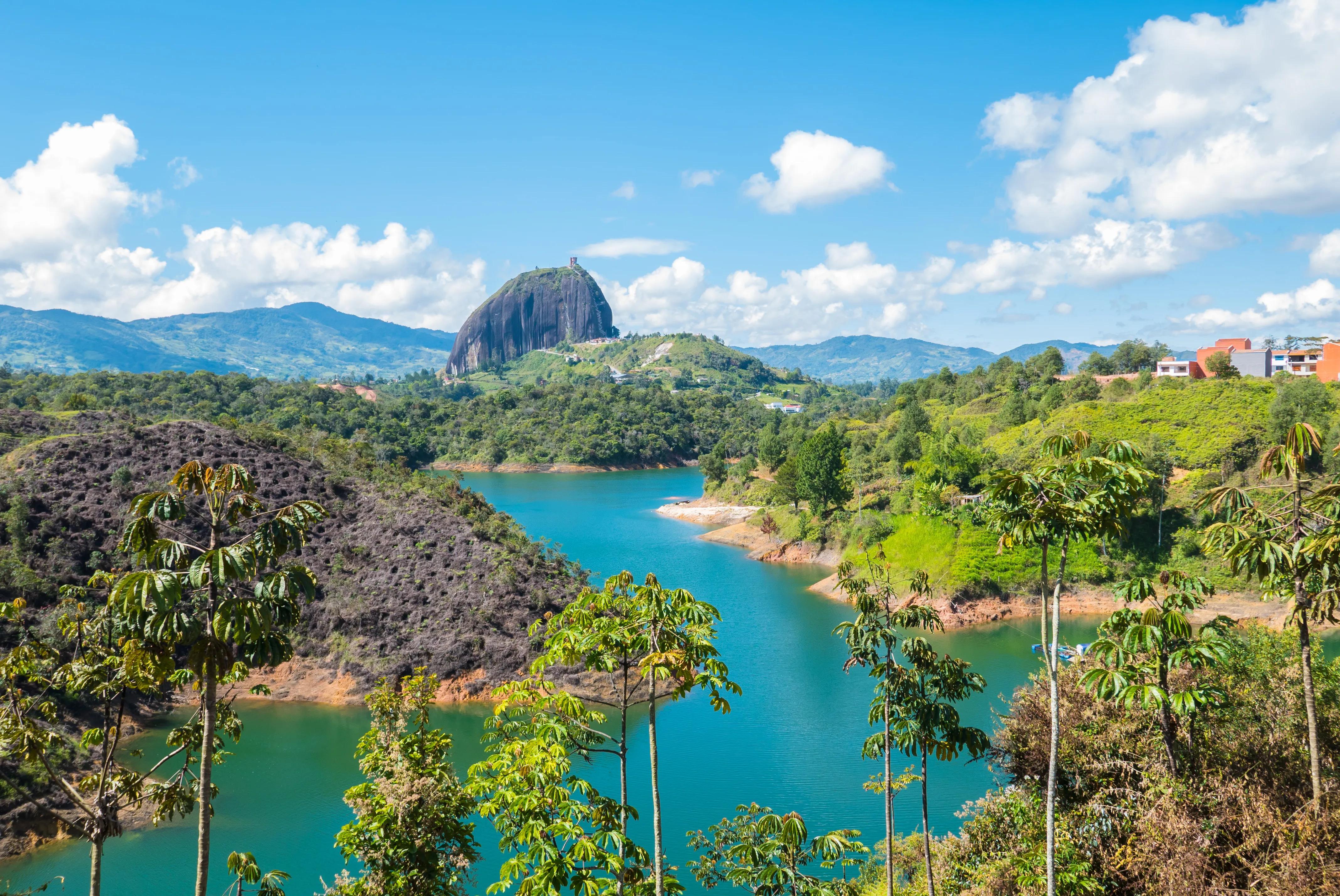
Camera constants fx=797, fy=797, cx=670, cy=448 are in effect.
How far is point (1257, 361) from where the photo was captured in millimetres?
79688

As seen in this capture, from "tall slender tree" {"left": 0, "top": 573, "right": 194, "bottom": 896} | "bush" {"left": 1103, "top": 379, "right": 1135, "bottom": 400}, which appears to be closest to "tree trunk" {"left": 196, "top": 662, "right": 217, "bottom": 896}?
"tall slender tree" {"left": 0, "top": 573, "right": 194, "bottom": 896}

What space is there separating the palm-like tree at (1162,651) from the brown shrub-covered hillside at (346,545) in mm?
21623

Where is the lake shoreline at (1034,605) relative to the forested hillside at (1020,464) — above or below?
below

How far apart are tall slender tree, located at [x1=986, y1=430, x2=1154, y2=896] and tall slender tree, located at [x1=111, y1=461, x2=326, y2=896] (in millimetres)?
6896

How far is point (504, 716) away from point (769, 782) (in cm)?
802

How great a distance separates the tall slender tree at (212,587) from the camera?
600 centimetres

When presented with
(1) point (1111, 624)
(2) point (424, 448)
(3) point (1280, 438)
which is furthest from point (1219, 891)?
(2) point (424, 448)

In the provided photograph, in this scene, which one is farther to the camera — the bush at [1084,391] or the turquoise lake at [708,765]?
the bush at [1084,391]

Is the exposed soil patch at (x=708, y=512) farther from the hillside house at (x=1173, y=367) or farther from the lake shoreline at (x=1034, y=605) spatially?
the hillside house at (x=1173, y=367)

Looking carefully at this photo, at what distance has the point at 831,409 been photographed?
5925 inches

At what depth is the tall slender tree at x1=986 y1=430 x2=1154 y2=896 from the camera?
8438 mm

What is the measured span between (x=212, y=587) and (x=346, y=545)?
30266 millimetres

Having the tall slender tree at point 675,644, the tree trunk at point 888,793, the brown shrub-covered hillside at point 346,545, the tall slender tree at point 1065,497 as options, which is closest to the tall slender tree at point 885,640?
the tree trunk at point 888,793

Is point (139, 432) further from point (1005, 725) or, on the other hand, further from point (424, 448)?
point (424, 448)
